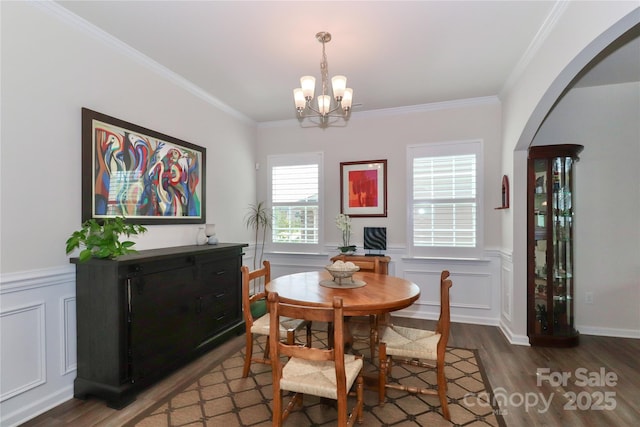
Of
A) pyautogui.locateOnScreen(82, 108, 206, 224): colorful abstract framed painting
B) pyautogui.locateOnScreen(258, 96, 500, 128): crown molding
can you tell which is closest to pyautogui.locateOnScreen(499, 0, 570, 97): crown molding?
pyautogui.locateOnScreen(258, 96, 500, 128): crown molding

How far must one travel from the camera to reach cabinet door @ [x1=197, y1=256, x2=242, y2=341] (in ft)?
10.3

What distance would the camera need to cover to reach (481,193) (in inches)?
163

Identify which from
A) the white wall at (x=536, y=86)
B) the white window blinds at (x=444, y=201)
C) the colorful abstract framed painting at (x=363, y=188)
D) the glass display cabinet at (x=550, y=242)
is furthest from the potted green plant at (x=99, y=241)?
the glass display cabinet at (x=550, y=242)

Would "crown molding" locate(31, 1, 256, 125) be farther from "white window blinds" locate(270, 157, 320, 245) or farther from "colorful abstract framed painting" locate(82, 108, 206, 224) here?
"white window blinds" locate(270, 157, 320, 245)

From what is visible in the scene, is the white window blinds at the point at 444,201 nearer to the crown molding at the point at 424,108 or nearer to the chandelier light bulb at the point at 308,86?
the crown molding at the point at 424,108

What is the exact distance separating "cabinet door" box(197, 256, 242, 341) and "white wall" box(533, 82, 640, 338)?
3.99 metres

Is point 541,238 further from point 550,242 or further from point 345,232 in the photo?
point 345,232

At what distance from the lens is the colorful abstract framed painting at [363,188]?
14.8 feet

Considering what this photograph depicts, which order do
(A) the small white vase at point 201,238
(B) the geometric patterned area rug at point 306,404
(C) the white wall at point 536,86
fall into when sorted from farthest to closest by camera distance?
A: (A) the small white vase at point 201,238 → (B) the geometric patterned area rug at point 306,404 → (C) the white wall at point 536,86

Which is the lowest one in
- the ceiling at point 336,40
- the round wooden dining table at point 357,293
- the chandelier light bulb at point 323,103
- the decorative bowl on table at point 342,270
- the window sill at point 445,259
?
the window sill at point 445,259

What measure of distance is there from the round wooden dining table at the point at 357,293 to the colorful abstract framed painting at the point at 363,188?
181cm

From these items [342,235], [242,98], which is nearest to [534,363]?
[342,235]

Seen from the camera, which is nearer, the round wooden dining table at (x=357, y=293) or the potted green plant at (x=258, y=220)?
the round wooden dining table at (x=357, y=293)

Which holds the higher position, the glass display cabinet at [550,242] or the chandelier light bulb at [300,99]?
the chandelier light bulb at [300,99]
